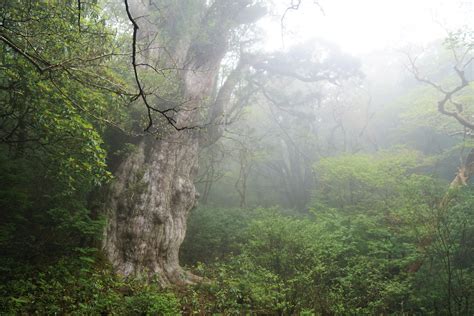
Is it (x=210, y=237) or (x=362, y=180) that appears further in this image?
(x=362, y=180)

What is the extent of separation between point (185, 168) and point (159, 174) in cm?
123

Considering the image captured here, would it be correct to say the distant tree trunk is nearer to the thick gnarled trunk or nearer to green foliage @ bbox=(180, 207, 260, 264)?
the thick gnarled trunk

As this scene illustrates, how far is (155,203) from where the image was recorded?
7109 mm

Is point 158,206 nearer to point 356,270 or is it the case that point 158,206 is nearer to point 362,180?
point 356,270

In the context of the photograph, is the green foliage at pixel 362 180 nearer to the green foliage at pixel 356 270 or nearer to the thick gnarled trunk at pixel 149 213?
the green foliage at pixel 356 270

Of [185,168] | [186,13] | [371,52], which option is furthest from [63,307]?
[371,52]

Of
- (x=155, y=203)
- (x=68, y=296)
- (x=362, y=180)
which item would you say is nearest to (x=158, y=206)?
(x=155, y=203)

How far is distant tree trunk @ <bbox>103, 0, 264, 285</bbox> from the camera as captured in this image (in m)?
6.42

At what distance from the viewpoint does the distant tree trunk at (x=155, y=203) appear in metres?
6.42

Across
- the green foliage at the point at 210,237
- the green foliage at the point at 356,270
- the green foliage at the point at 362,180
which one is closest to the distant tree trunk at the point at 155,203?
the green foliage at the point at 356,270

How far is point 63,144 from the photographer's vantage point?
4840 mm

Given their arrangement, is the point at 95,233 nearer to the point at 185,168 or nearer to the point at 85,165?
the point at 85,165

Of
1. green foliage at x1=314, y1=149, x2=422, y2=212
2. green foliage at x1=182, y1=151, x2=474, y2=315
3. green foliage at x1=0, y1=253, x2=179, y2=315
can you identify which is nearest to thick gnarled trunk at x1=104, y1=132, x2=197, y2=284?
green foliage at x1=182, y1=151, x2=474, y2=315

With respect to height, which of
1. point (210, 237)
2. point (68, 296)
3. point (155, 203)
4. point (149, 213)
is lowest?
point (68, 296)
